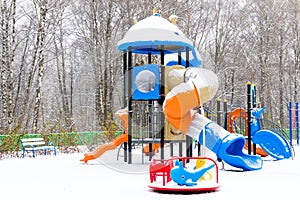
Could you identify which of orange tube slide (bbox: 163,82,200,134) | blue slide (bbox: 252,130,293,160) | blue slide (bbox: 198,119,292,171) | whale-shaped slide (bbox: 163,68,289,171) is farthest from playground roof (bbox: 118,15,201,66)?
blue slide (bbox: 252,130,293,160)

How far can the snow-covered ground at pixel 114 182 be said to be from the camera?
6.90 metres

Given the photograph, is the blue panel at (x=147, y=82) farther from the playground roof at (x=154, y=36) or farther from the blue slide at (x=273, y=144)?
the blue slide at (x=273, y=144)

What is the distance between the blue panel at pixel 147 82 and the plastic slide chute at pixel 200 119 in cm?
112

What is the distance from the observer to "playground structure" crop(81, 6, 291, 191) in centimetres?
948

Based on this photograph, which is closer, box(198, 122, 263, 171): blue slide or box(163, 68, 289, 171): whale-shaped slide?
box(163, 68, 289, 171): whale-shaped slide

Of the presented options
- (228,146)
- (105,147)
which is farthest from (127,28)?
(228,146)

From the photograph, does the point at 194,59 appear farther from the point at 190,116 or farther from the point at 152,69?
the point at 190,116

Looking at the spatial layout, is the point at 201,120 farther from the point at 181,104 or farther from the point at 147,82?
the point at 147,82

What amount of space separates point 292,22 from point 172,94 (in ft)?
71.2

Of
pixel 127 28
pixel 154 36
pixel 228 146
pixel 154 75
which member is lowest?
pixel 228 146

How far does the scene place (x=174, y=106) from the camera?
9.40 metres

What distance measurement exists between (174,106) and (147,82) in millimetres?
1786

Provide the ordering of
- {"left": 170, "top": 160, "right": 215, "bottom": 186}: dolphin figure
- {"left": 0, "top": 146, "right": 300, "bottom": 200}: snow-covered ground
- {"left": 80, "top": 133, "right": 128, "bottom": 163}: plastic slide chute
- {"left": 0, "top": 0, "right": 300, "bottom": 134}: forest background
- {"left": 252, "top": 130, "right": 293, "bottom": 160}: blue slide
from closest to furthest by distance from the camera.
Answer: {"left": 0, "top": 146, "right": 300, "bottom": 200}: snow-covered ground, {"left": 170, "top": 160, "right": 215, "bottom": 186}: dolphin figure, {"left": 80, "top": 133, "right": 128, "bottom": 163}: plastic slide chute, {"left": 252, "top": 130, "right": 293, "bottom": 160}: blue slide, {"left": 0, "top": 0, "right": 300, "bottom": 134}: forest background

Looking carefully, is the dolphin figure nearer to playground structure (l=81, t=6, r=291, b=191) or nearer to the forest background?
playground structure (l=81, t=6, r=291, b=191)
